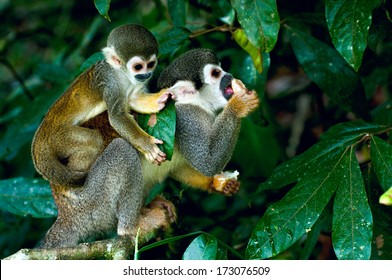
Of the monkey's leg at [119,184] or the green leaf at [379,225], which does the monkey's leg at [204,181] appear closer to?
the monkey's leg at [119,184]

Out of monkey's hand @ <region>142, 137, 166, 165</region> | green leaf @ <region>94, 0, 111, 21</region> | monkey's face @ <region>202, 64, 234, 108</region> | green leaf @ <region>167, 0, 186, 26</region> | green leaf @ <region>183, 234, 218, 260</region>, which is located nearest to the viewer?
green leaf @ <region>183, 234, 218, 260</region>

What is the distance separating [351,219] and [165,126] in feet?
3.18

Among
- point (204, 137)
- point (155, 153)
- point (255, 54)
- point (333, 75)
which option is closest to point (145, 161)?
point (204, 137)

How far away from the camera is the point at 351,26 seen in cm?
295

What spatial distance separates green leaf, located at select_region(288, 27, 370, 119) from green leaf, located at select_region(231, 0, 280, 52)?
0.96m

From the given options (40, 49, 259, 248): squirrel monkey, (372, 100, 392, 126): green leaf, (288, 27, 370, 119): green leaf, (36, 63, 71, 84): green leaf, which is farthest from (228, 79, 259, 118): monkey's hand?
(36, 63, 71, 84): green leaf

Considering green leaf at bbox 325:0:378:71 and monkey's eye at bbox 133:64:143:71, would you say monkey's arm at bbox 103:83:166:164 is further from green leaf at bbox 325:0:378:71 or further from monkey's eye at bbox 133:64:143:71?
green leaf at bbox 325:0:378:71

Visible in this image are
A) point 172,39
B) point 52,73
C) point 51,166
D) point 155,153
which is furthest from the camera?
point 52,73

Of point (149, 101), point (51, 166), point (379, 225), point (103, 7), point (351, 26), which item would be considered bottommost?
point (379, 225)

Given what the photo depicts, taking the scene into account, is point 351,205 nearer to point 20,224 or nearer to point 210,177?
point 210,177

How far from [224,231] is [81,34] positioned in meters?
2.57

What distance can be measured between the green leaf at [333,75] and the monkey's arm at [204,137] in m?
0.73

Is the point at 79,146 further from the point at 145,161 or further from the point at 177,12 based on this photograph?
the point at 177,12

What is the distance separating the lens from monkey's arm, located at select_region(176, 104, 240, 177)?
11.2 feet
